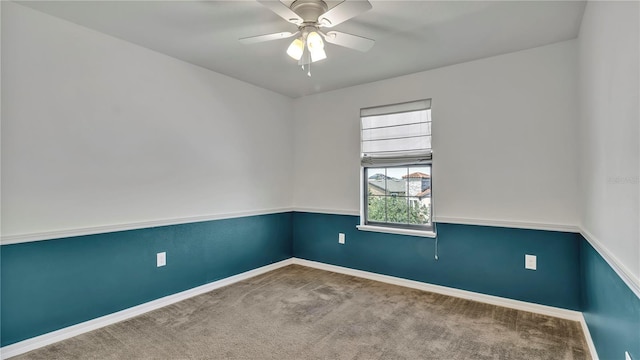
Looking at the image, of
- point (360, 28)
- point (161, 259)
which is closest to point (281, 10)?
point (360, 28)

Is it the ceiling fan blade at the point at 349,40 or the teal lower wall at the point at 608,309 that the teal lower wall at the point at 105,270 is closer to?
the ceiling fan blade at the point at 349,40

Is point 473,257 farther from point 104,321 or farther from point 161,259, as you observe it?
point 104,321

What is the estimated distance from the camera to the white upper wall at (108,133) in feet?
6.78

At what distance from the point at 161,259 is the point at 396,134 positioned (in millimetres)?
2719

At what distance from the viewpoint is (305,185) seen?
4.19 m

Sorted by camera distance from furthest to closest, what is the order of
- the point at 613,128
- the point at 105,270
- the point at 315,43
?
1. the point at 105,270
2. the point at 315,43
3. the point at 613,128

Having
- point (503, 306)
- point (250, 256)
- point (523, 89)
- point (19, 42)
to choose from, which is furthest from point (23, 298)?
point (523, 89)

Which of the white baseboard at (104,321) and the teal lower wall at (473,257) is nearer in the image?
the white baseboard at (104,321)

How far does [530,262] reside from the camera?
8.86ft

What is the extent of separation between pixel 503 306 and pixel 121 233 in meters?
3.41

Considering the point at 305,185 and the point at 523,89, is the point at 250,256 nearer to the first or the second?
the point at 305,185

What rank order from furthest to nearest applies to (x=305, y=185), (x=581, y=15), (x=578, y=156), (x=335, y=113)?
1. (x=305, y=185)
2. (x=335, y=113)
3. (x=578, y=156)
4. (x=581, y=15)

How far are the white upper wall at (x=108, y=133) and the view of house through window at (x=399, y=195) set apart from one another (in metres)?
1.50

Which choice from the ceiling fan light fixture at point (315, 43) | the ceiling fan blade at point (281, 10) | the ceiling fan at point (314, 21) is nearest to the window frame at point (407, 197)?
the ceiling fan at point (314, 21)
